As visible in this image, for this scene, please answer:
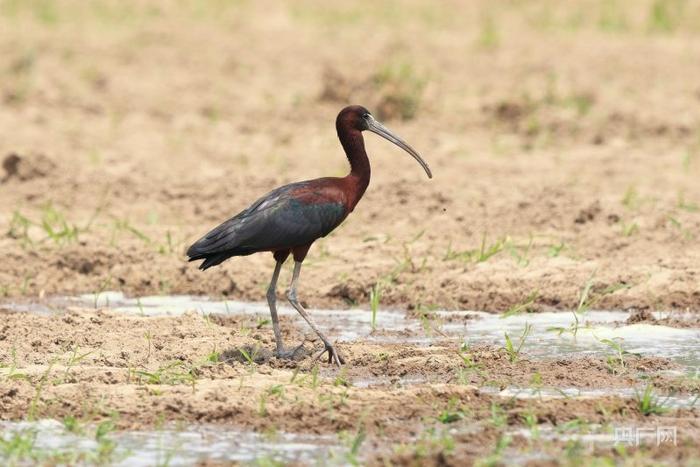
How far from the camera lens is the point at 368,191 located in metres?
12.7

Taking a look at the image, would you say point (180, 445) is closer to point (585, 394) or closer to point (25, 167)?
point (585, 394)

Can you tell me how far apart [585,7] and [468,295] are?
11304mm

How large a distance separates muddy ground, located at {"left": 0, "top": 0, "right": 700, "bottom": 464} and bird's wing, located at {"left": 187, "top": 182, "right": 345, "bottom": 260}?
611mm

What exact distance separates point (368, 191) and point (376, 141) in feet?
6.90

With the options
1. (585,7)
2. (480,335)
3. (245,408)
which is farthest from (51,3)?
(245,408)

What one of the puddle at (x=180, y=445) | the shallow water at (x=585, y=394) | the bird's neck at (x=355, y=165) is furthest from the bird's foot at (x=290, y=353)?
the puddle at (x=180, y=445)

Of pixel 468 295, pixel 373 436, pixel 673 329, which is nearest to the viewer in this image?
pixel 373 436

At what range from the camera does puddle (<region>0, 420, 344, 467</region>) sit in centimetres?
640

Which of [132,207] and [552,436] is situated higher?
[132,207]

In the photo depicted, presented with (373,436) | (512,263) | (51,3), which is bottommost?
(373,436)

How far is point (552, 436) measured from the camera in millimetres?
6707

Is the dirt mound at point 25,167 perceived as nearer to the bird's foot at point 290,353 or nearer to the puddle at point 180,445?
the bird's foot at point 290,353

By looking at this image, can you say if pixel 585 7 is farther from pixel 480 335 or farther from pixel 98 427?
pixel 98 427

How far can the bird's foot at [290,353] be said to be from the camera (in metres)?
8.35
